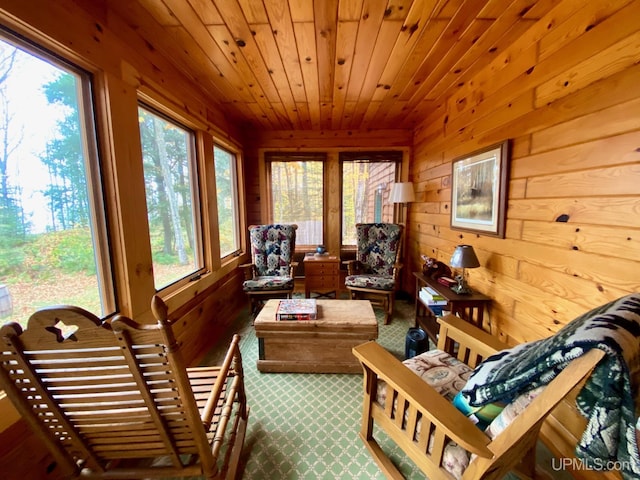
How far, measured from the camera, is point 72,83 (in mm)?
1204

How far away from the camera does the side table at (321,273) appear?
3219 millimetres

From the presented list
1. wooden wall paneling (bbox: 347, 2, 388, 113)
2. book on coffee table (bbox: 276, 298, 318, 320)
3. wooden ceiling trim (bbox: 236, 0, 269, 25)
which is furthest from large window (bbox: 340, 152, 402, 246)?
wooden ceiling trim (bbox: 236, 0, 269, 25)

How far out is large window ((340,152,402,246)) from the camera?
3.54 meters

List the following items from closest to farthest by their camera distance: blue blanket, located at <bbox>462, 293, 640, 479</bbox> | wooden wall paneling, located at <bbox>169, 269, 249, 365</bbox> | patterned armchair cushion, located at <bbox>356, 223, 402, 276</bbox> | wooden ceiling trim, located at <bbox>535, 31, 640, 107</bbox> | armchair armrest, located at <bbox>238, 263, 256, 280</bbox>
→ blue blanket, located at <bbox>462, 293, 640, 479</bbox>, wooden ceiling trim, located at <bbox>535, 31, 640, 107</bbox>, wooden wall paneling, located at <bbox>169, 269, 249, 365</bbox>, armchair armrest, located at <bbox>238, 263, 256, 280</bbox>, patterned armchair cushion, located at <bbox>356, 223, 402, 276</bbox>

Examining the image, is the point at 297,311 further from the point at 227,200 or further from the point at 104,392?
the point at 227,200

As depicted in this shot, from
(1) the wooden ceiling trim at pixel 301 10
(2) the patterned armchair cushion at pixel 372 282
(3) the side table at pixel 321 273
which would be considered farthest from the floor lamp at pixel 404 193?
(1) the wooden ceiling trim at pixel 301 10

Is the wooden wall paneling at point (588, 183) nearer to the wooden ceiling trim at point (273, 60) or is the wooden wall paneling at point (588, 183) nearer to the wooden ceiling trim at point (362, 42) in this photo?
the wooden ceiling trim at point (362, 42)

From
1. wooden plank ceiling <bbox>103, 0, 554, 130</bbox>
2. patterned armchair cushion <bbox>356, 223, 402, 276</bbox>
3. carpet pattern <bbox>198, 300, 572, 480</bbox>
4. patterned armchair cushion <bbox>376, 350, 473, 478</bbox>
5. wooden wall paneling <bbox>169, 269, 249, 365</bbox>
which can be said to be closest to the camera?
patterned armchair cushion <bbox>376, 350, 473, 478</bbox>

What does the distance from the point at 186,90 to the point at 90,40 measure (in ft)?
2.84

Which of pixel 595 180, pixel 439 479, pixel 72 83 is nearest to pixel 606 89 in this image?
pixel 595 180

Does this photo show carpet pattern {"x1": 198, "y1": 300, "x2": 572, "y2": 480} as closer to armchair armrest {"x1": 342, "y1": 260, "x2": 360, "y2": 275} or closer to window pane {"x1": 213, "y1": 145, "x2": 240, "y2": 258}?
armchair armrest {"x1": 342, "y1": 260, "x2": 360, "y2": 275}

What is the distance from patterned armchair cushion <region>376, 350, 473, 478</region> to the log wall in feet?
2.03

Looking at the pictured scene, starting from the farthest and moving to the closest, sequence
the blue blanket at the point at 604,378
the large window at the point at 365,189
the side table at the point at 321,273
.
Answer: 1. the large window at the point at 365,189
2. the side table at the point at 321,273
3. the blue blanket at the point at 604,378

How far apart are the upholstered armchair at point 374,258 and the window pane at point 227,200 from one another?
155cm
